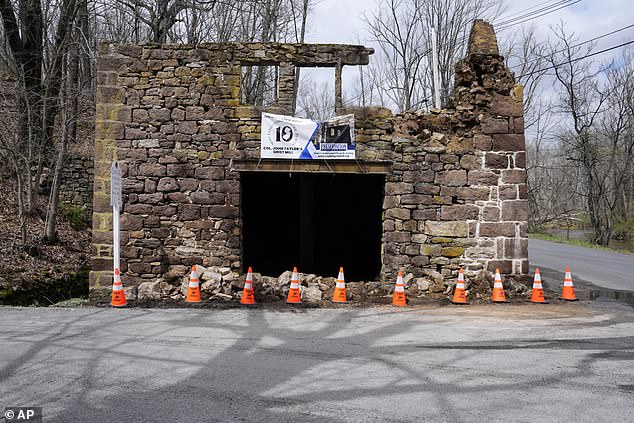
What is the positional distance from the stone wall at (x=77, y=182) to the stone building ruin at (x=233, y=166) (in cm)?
1058

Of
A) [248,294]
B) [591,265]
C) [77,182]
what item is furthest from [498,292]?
[77,182]

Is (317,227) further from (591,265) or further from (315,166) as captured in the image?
(591,265)

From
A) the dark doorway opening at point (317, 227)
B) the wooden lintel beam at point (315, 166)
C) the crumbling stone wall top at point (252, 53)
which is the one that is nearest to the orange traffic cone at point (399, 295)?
the wooden lintel beam at point (315, 166)

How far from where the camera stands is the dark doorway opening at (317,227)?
653 inches

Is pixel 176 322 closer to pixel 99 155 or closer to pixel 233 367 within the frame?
pixel 233 367

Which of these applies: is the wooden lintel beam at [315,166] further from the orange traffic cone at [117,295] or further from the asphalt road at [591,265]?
the asphalt road at [591,265]

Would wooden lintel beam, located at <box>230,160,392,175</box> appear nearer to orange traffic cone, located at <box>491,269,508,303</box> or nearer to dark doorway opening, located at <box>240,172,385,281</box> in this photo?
orange traffic cone, located at <box>491,269,508,303</box>

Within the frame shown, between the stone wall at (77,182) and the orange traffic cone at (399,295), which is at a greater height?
the stone wall at (77,182)

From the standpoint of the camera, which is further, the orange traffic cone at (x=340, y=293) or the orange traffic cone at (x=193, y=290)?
the orange traffic cone at (x=340, y=293)

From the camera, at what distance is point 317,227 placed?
721 inches

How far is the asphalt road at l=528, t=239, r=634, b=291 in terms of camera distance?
1292cm

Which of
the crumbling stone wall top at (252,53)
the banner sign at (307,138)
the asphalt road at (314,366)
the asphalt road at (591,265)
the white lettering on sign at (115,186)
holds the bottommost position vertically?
the asphalt road at (591,265)

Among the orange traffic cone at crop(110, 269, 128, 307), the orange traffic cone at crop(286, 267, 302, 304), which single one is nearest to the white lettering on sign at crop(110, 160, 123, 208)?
the orange traffic cone at crop(110, 269, 128, 307)

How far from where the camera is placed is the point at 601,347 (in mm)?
6500
